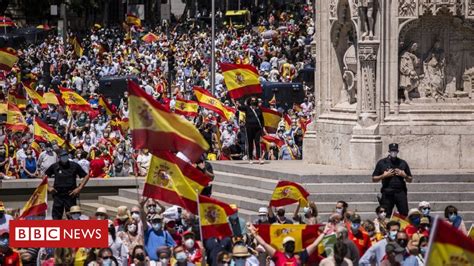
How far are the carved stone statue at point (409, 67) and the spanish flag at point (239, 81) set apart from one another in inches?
269

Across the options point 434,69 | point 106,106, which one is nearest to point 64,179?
point 434,69

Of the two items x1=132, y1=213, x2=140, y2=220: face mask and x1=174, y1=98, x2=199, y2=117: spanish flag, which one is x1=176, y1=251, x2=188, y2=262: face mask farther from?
x1=174, y1=98, x2=199, y2=117: spanish flag

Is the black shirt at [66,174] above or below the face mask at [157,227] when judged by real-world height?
above

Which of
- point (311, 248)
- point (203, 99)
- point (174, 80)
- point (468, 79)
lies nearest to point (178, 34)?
point (174, 80)

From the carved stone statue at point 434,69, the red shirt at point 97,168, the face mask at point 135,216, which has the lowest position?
the red shirt at point 97,168

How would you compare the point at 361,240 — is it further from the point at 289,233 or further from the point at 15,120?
the point at 15,120

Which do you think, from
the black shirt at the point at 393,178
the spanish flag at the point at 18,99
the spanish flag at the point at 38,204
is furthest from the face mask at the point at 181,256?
the spanish flag at the point at 18,99

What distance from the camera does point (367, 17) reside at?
130 ft

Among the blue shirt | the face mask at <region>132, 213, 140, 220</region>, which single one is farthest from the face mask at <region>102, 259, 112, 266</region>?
the face mask at <region>132, 213, 140, 220</region>

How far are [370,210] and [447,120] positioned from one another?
293cm

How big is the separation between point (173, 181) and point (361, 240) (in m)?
3.71

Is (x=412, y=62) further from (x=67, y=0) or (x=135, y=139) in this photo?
(x=67, y=0)

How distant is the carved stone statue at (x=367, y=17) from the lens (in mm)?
39438

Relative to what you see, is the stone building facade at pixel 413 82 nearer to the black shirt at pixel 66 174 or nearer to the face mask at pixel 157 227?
the black shirt at pixel 66 174
